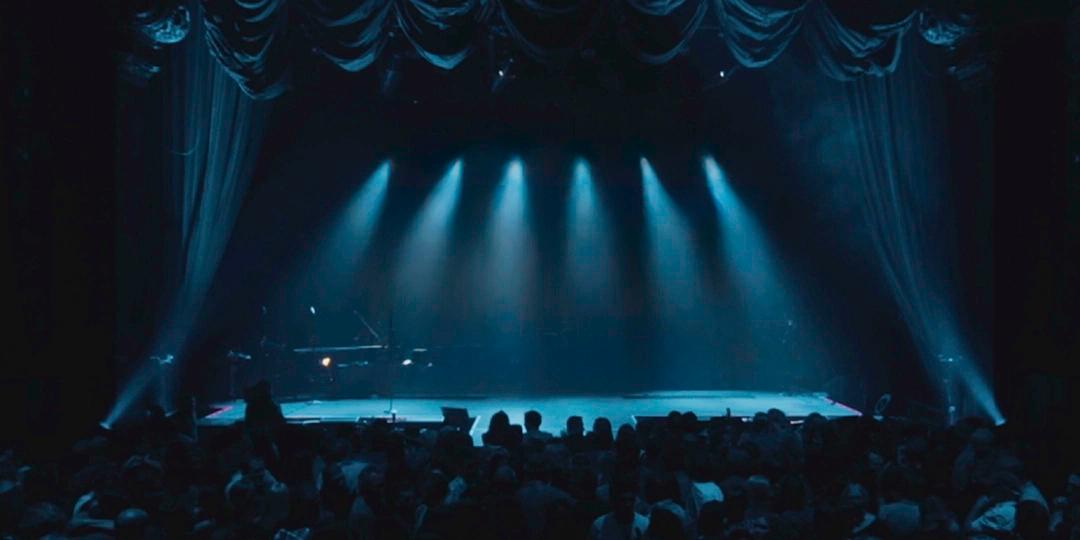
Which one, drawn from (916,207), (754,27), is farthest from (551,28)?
(916,207)

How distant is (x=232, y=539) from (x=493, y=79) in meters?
8.89

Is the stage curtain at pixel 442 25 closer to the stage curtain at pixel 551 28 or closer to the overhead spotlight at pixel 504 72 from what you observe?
the stage curtain at pixel 551 28

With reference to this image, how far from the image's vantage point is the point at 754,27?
9508mm

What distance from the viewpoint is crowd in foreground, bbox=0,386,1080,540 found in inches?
192

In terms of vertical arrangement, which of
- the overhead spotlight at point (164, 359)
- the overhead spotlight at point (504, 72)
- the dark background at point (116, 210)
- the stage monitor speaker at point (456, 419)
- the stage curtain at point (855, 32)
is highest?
the overhead spotlight at point (504, 72)

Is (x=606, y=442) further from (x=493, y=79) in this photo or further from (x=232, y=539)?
(x=493, y=79)

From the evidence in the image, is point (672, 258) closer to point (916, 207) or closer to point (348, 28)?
point (916, 207)

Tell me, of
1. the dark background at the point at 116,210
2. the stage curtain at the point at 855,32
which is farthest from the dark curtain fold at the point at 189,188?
the stage curtain at the point at 855,32

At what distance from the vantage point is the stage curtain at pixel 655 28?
29.9 feet

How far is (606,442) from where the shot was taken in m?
7.25

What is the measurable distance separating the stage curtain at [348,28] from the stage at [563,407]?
4.80 meters

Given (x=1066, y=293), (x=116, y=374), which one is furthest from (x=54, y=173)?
(x=1066, y=293)

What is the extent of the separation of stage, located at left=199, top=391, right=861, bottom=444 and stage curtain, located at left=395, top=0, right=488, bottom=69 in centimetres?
485

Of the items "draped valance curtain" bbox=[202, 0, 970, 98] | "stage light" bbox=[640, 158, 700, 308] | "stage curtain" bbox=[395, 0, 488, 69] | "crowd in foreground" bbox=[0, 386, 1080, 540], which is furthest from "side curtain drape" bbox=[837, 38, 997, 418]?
"stage light" bbox=[640, 158, 700, 308]
